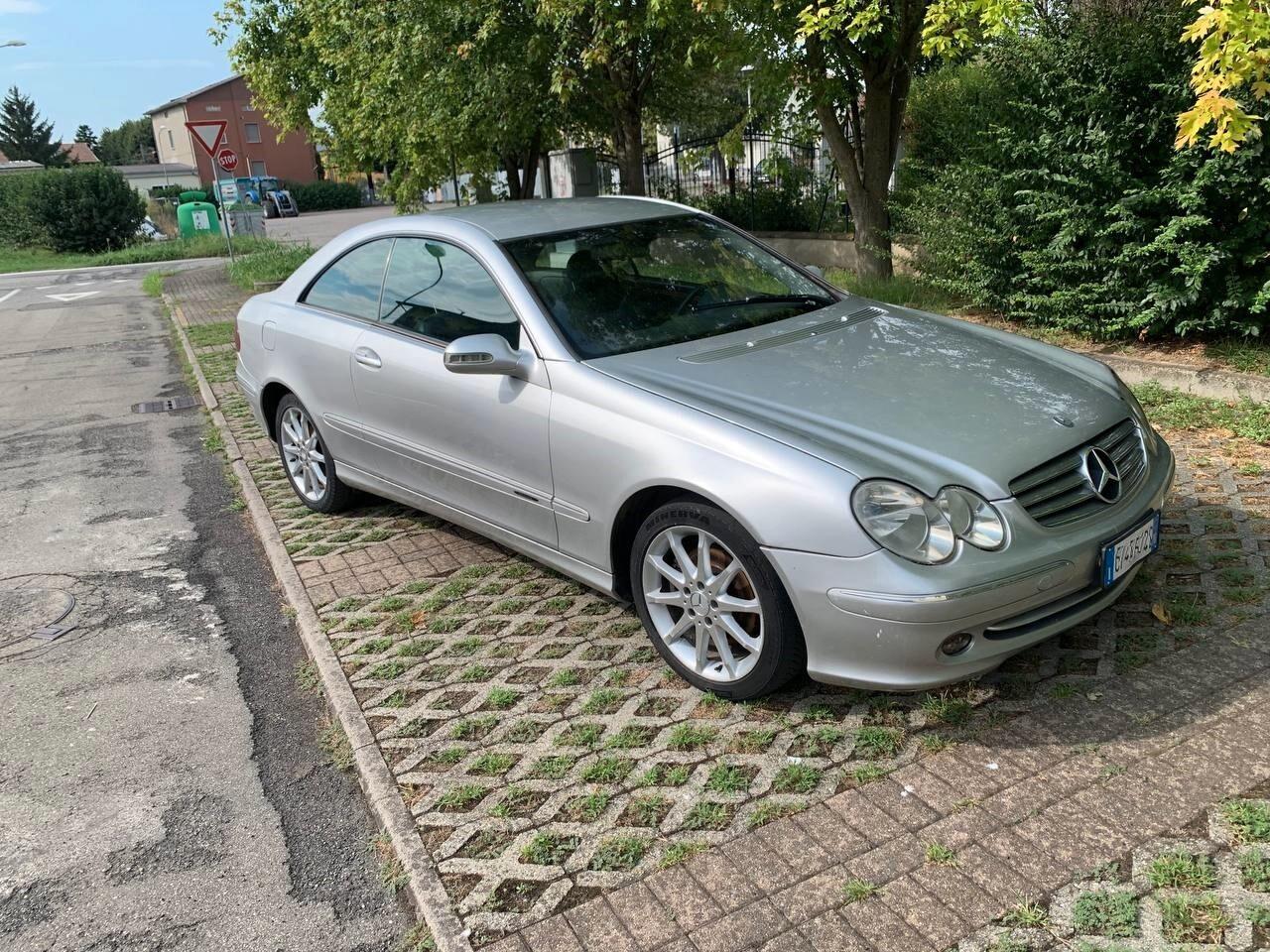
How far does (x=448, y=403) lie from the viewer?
14.8 feet

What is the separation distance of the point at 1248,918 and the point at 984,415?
1663 mm

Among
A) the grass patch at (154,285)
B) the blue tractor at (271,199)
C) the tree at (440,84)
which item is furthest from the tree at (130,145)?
the tree at (440,84)

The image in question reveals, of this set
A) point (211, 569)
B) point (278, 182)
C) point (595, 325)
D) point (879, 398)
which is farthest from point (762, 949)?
point (278, 182)

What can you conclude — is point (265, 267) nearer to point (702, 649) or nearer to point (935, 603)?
point (702, 649)

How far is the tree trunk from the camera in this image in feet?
46.6

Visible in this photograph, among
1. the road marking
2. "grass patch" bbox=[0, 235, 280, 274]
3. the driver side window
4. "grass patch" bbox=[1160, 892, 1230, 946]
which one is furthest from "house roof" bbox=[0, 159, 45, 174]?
"grass patch" bbox=[1160, 892, 1230, 946]

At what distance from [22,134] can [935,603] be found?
117 m

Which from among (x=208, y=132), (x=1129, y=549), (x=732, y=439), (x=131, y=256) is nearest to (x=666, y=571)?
(x=732, y=439)

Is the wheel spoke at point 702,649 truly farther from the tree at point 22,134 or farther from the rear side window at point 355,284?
the tree at point 22,134

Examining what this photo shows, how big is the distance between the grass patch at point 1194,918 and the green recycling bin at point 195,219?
4028 centimetres

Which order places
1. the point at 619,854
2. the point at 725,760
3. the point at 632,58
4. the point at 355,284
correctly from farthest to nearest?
the point at 632,58, the point at 355,284, the point at 725,760, the point at 619,854

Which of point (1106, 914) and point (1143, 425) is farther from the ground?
point (1143, 425)

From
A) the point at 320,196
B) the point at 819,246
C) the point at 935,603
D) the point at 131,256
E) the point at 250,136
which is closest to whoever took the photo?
the point at 935,603

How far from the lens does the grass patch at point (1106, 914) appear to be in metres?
2.53
